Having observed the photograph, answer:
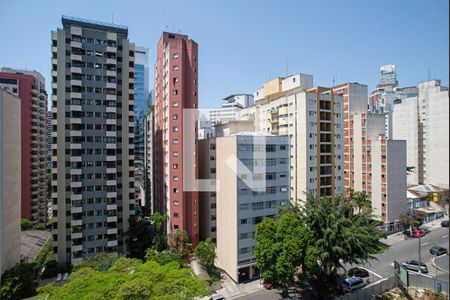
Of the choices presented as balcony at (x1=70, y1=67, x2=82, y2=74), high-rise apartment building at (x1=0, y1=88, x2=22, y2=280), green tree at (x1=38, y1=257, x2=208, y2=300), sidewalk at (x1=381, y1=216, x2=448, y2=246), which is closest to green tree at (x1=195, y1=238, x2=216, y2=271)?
green tree at (x1=38, y1=257, x2=208, y2=300)

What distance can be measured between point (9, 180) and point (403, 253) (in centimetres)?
3484

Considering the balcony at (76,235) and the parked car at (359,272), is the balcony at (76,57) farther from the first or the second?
the parked car at (359,272)

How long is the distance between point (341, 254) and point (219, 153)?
13643 millimetres

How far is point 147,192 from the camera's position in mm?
45375

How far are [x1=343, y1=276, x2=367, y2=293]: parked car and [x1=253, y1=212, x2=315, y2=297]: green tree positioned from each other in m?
4.38

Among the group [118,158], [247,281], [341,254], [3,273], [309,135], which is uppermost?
[309,135]

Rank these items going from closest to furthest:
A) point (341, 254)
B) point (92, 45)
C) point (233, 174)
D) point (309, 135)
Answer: point (341, 254) → point (233, 174) → point (92, 45) → point (309, 135)

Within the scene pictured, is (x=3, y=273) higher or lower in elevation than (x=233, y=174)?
lower

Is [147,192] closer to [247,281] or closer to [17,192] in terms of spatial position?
[17,192]

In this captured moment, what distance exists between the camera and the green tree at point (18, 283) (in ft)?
61.0

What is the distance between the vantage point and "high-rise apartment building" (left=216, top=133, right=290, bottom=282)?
917 inches

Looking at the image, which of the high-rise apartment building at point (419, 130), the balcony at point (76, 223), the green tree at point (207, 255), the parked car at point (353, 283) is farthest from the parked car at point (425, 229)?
the balcony at point (76, 223)

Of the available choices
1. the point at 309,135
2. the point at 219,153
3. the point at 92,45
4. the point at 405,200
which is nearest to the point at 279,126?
the point at 309,135

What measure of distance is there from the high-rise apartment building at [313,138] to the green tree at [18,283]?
25222 mm
